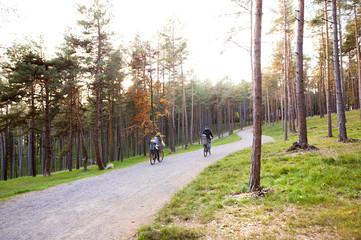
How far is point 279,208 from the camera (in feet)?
13.3

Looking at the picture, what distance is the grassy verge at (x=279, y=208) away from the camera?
127 inches

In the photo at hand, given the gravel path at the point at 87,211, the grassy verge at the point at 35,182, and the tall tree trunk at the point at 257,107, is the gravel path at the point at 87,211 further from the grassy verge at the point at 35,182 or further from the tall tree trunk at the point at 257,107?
the tall tree trunk at the point at 257,107

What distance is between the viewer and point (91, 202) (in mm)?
6270

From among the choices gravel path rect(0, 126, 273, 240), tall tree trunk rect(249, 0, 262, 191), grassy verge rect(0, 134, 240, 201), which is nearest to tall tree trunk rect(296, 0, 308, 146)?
tall tree trunk rect(249, 0, 262, 191)

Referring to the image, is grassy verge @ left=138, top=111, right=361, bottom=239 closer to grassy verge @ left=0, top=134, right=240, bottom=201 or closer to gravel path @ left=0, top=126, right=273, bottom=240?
gravel path @ left=0, top=126, right=273, bottom=240

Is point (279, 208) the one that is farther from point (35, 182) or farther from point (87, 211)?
point (35, 182)

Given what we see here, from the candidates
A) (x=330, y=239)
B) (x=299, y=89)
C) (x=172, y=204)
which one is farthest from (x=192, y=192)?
(x=299, y=89)

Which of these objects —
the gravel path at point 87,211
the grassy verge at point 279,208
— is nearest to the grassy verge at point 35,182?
the gravel path at point 87,211

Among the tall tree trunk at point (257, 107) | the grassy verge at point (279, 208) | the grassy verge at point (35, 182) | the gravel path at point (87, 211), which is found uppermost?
the tall tree trunk at point (257, 107)

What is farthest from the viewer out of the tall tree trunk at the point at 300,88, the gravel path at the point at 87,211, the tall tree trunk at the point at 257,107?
the tall tree trunk at the point at 300,88

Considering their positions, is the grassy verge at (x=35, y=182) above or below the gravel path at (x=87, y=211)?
below

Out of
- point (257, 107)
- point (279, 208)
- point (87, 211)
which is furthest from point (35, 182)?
point (279, 208)

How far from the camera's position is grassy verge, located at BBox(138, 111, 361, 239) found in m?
3.23

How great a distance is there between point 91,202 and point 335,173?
728 centimetres
